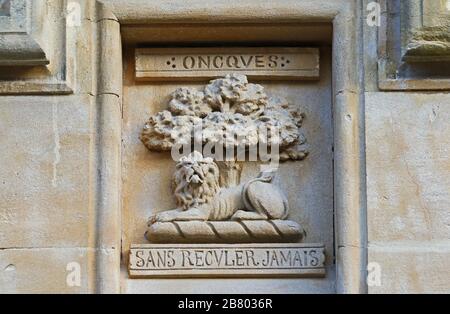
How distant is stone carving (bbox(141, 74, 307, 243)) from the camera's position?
6.73 metres

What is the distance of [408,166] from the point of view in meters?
6.62

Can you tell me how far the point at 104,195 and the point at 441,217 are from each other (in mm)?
1707

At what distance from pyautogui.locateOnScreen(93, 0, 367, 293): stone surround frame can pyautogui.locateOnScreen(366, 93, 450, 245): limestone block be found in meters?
0.07

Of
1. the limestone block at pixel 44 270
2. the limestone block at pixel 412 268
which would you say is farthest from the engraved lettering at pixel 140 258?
the limestone block at pixel 412 268

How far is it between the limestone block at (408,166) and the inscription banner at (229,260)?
39 centimetres

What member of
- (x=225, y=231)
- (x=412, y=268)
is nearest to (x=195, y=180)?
(x=225, y=231)

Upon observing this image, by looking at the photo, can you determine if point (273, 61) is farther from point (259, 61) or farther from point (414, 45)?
point (414, 45)

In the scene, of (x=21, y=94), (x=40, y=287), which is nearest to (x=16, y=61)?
(x=21, y=94)

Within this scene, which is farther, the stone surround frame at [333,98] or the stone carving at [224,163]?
the stone carving at [224,163]

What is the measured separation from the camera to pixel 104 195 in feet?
21.9

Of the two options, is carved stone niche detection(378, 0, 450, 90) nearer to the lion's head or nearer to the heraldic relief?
the heraldic relief

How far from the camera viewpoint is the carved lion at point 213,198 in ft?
22.1

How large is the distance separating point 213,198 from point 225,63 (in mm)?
763

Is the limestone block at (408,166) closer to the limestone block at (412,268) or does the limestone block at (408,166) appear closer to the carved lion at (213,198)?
the limestone block at (412,268)
